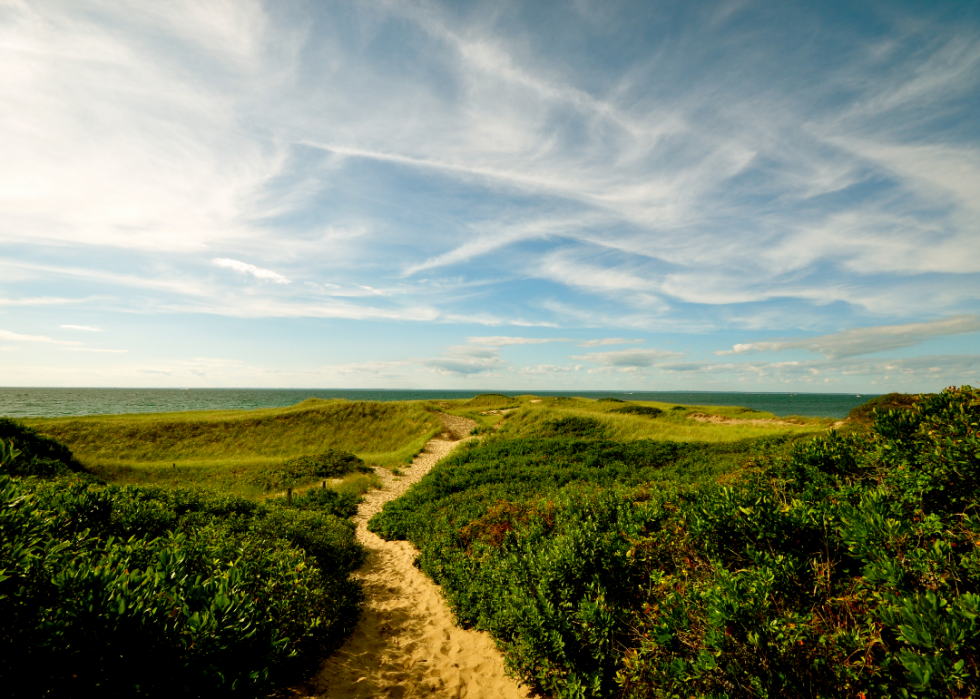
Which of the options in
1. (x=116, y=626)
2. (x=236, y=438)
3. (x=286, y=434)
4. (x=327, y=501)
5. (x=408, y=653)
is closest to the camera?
(x=116, y=626)

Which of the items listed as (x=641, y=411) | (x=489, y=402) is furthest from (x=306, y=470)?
(x=489, y=402)

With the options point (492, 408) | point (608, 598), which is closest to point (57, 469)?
point (608, 598)

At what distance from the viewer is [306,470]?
80.6ft

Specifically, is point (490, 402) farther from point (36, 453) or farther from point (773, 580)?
point (773, 580)

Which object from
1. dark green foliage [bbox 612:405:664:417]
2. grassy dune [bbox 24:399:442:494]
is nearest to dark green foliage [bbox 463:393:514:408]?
grassy dune [bbox 24:399:442:494]

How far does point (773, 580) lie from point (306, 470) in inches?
999

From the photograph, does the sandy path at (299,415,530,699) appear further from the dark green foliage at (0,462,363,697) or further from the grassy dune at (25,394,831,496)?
the grassy dune at (25,394,831,496)

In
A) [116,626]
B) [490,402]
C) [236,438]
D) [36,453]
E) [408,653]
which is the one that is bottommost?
[236,438]

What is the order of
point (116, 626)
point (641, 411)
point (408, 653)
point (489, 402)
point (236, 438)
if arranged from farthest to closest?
point (489, 402) < point (641, 411) < point (236, 438) < point (408, 653) < point (116, 626)

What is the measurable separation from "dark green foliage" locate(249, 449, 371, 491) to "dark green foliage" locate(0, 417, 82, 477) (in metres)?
8.07

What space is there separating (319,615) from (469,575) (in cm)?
347

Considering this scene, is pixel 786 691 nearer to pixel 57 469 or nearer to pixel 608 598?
pixel 608 598

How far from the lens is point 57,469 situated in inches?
669

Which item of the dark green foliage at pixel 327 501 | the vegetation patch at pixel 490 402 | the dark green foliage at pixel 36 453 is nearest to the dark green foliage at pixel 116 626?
the dark green foliage at pixel 327 501
